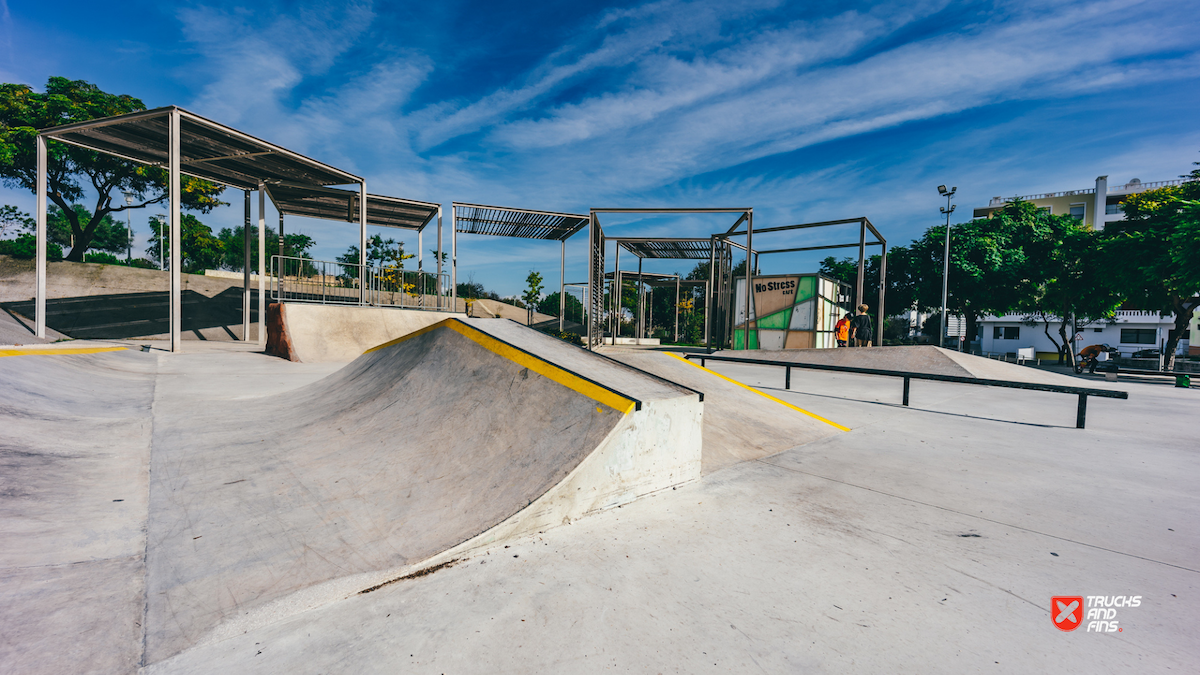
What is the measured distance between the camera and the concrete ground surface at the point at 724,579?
5.02 feet

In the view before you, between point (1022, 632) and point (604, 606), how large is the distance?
1.55 m

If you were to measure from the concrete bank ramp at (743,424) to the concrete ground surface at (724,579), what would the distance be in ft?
0.68

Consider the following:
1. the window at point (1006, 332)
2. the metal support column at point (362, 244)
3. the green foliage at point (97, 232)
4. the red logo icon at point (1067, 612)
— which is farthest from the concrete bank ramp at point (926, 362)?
the green foliage at point (97, 232)

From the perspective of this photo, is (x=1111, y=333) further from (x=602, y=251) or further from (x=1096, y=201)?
(x=602, y=251)

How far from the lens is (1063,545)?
239 cm

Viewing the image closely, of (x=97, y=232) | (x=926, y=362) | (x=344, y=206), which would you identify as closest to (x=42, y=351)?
(x=344, y=206)

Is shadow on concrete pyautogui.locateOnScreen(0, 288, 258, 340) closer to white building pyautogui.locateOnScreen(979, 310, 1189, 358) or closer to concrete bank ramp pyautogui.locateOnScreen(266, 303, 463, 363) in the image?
concrete bank ramp pyautogui.locateOnScreen(266, 303, 463, 363)

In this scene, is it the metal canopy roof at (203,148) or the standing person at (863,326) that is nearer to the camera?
the metal canopy roof at (203,148)

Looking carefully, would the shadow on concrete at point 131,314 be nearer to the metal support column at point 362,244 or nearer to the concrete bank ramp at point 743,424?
the metal support column at point 362,244

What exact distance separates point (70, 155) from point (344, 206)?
15.1 metres

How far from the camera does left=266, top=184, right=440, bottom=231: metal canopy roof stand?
13.3m

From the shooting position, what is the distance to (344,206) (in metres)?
14.7

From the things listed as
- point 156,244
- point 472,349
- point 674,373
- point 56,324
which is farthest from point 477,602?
point 156,244

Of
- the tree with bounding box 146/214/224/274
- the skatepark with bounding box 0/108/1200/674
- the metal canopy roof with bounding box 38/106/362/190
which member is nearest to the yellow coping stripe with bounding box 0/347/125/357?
the skatepark with bounding box 0/108/1200/674
